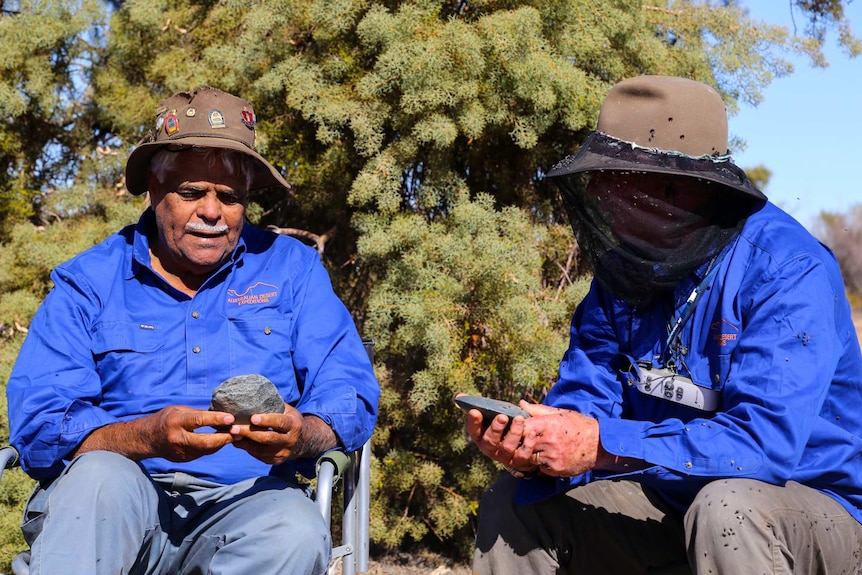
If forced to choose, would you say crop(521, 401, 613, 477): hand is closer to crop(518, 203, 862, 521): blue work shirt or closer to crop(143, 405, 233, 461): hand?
crop(518, 203, 862, 521): blue work shirt

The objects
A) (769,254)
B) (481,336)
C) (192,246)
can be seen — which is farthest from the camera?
(481,336)

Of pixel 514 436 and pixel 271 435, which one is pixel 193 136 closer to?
pixel 271 435

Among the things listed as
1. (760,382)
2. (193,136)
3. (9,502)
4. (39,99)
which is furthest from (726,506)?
(39,99)

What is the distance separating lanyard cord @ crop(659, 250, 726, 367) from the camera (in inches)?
95.8

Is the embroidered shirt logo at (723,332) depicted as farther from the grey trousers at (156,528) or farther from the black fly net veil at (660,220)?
the grey trousers at (156,528)

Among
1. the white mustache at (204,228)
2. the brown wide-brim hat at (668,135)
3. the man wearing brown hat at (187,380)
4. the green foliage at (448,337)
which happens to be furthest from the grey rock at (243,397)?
the green foliage at (448,337)

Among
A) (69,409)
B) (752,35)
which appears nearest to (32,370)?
(69,409)

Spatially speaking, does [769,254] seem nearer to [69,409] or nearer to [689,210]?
[689,210]

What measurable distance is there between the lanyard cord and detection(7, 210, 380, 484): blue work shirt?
2.82 ft

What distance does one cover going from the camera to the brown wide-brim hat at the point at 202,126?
283 cm

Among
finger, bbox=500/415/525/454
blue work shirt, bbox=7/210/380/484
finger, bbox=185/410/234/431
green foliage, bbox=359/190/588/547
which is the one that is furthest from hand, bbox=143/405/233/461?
green foliage, bbox=359/190/588/547

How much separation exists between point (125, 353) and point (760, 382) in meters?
1.73

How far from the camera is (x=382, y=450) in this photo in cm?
423

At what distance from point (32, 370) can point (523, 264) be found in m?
2.04
